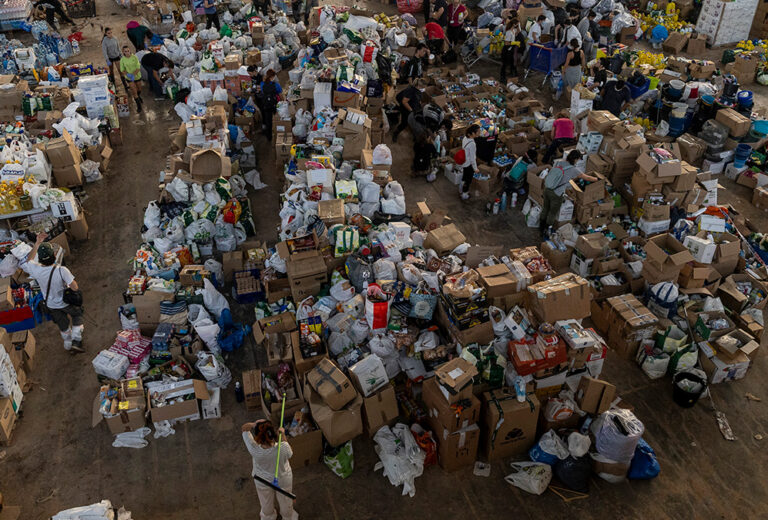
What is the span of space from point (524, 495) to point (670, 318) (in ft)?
10.4

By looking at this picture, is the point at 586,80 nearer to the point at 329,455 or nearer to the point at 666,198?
the point at 666,198

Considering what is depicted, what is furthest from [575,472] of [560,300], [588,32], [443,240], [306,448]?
[588,32]

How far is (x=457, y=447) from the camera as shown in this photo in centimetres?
624

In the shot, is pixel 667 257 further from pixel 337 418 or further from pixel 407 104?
pixel 407 104

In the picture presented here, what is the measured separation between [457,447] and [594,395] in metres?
1.58

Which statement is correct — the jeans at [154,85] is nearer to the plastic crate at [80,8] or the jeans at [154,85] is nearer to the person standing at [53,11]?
the person standing at [53,11]

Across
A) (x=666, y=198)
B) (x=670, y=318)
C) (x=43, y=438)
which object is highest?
(x=666, y=198)

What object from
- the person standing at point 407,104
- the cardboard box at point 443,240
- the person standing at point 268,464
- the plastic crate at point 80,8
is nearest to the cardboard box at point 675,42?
the person standing at point 407,104

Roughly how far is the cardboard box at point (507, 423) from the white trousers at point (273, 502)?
80.4 inches

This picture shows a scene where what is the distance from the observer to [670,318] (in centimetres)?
778

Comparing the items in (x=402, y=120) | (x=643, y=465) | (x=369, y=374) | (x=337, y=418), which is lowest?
(x=643, y=465)

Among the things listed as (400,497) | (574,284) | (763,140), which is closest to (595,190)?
(574,284)

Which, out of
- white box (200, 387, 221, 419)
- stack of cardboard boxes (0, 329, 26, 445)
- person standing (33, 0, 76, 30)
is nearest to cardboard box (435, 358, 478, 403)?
white box (200, 387, 221, 419)

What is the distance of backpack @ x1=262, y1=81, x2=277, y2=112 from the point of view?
456 inches
